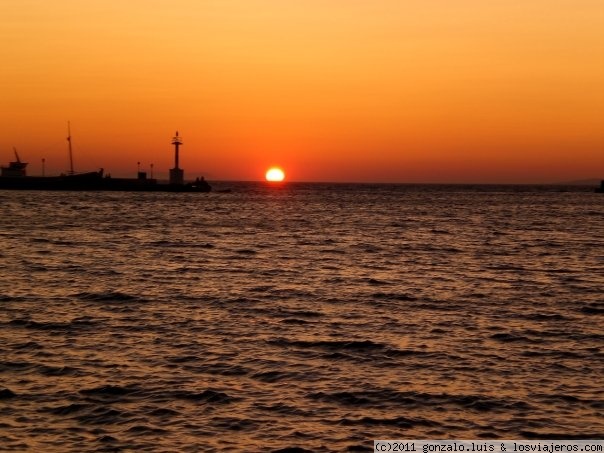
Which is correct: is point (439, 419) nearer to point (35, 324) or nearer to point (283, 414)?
point (283, 414)

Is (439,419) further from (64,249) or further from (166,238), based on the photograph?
(166,238)

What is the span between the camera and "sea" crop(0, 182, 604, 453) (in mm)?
16828

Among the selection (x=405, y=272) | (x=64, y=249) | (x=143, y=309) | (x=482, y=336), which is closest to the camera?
(x=482, y=336)

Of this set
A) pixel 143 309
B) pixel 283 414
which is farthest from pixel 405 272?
pixel 283 414

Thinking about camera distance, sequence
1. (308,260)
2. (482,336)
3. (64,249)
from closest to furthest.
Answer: (482,336), (308,260), (64,249)

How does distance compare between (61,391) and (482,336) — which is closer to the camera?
(61,391)

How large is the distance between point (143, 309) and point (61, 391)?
11562mm

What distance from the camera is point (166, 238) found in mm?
69188

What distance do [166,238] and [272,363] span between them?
4865cm

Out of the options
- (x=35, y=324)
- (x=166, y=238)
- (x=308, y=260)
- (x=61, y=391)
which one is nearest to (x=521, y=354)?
(x=61, y=391)

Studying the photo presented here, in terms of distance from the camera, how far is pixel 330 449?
618 inches

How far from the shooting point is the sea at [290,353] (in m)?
16.8

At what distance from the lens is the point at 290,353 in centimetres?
2319

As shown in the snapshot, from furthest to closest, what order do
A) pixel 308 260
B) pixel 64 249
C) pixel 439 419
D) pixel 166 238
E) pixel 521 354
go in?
pixel 166 238 → pixel 64 249 → pixel 308 260 → pixel 521 354 → pixel 439 419
